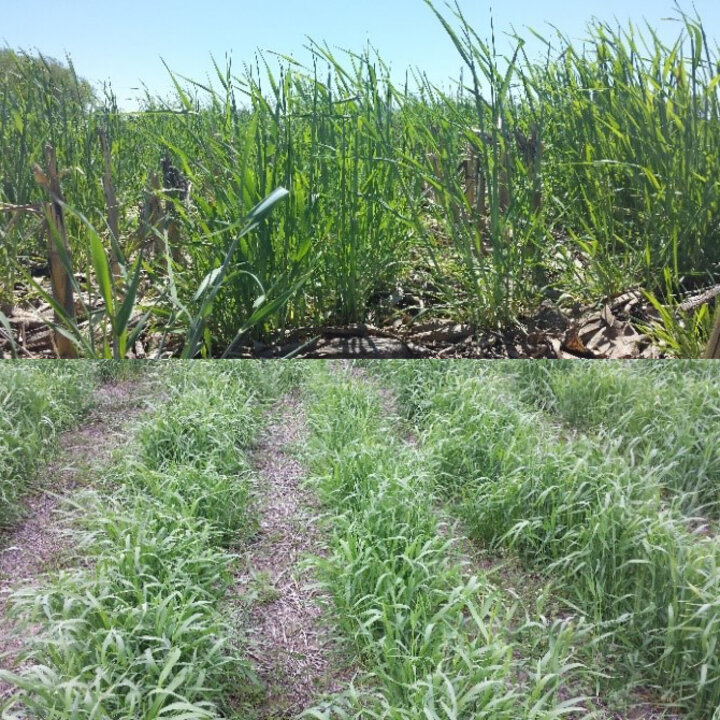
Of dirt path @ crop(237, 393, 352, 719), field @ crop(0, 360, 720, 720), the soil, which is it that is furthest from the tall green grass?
dirt path @ crop(237, 393, 352, 719)

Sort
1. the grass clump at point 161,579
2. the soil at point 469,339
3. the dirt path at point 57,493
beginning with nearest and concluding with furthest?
the grass clump at point 161,579
the dirt path at point 57,493
the soil at point 469,339

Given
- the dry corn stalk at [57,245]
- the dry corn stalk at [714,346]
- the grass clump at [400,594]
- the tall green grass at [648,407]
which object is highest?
the dry corn stalk at [57,245]

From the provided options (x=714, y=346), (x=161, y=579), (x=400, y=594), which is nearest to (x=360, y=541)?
(x=400, y=594)

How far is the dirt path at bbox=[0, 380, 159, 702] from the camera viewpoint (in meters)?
1.11

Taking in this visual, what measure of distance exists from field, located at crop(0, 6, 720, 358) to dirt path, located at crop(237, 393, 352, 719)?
0.20 m

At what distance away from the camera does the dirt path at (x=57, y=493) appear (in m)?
1.11

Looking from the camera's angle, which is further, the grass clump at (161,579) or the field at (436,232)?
the field at (436,232)

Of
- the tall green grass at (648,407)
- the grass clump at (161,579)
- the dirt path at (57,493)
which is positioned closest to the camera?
the grass clump at (161,579)

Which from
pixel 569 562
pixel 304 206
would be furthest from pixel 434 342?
pixel 569 562

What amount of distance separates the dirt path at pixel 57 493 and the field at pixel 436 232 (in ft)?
0.28

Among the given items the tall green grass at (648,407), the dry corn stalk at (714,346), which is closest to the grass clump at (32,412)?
the tall green grass at (648,407)

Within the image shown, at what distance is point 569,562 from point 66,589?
0.70 m

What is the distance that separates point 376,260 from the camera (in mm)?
1504

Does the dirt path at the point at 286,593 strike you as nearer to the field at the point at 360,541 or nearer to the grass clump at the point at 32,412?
the field at the point at 360,541
